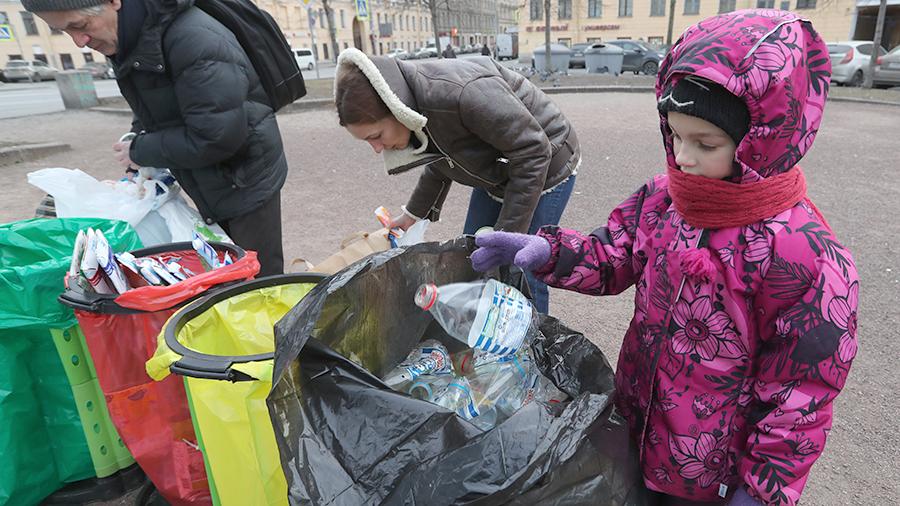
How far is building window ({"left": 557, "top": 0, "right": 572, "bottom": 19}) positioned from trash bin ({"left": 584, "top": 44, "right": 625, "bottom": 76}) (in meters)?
19.1

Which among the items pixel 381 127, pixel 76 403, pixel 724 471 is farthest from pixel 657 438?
pixel 76 403

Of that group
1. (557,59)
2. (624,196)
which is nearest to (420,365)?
(624,196)

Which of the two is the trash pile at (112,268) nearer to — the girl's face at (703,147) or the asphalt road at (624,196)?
the girl's face at (703,147)

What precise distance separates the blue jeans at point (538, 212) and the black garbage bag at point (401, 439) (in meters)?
0.93

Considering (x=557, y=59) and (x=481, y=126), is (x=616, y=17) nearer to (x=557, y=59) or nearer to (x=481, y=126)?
(x=557, y=59)

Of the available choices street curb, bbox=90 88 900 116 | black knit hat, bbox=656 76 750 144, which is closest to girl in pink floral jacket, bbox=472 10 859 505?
black knit hat, bbox=656 76 750 144

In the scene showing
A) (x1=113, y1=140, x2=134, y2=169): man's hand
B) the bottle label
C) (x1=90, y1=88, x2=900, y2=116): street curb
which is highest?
(x1=113, y1=140, x2=134, y2=169): man's hand

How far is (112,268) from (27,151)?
789 centimetres

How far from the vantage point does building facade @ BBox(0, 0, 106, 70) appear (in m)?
36.3

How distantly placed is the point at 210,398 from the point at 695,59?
128 centimetres

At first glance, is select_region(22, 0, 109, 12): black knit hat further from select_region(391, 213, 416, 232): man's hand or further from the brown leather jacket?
select_region(391, 213, 416, 232): man's hand

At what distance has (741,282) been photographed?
1.09 meters

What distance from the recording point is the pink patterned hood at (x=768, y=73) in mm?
946

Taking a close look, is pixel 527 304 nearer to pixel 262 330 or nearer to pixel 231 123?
pixel 262 330
